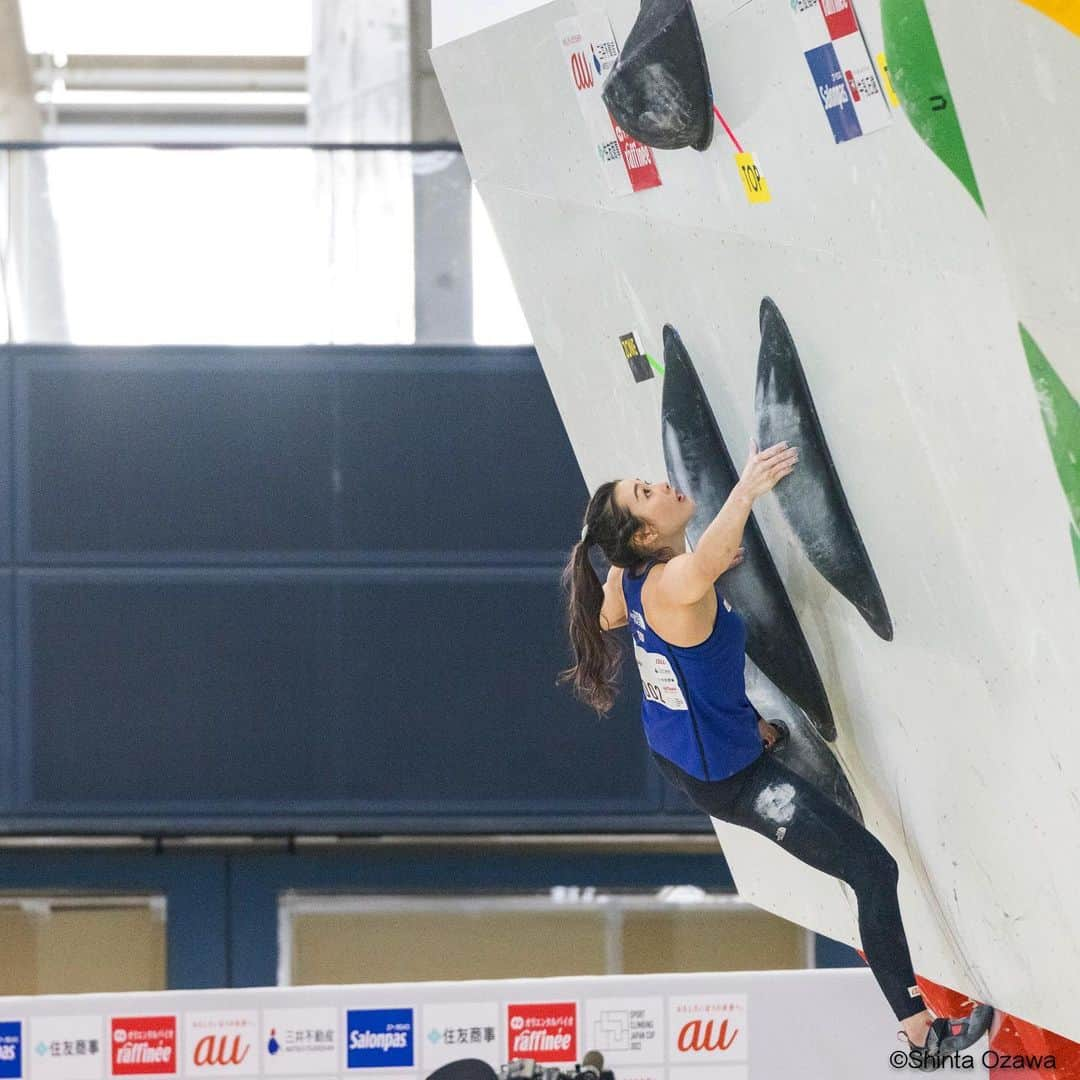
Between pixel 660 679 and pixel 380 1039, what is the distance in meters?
1.69

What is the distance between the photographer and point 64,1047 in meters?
3.60

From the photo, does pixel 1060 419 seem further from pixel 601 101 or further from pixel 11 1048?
pixel 11 1048

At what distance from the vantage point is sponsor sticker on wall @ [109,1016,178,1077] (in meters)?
3.59

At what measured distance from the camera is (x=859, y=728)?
2.40 m

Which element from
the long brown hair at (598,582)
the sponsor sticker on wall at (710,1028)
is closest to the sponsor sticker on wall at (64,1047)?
the sponsor sticker on wall at (710,1028)

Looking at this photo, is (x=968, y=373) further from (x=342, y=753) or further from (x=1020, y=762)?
(x=342, y=753)

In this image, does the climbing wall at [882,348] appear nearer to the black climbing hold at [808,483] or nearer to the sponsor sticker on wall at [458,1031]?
the black climbing hold at [808,483]

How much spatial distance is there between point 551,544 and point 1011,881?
→ 2.88 meters

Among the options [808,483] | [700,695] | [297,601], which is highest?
[808,483]

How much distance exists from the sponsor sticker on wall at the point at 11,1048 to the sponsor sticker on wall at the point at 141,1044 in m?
0.23

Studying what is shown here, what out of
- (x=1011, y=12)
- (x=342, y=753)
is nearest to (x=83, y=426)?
(x=342, y=753)

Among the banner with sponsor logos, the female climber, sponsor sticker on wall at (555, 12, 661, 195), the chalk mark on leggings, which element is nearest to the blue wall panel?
the banner with sponsor logos

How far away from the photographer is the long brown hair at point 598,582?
2333 mm

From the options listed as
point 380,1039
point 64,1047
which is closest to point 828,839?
point 380,1039
